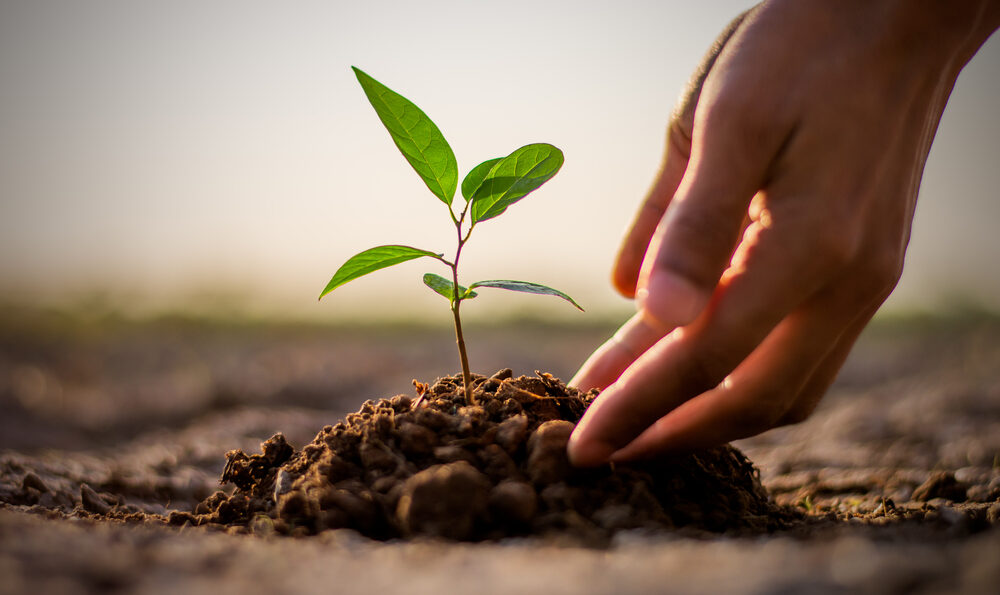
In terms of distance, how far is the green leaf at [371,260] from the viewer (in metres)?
1.42

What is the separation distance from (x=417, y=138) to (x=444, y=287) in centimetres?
37

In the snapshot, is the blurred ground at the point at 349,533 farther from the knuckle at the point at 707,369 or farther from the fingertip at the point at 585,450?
the knuckle at the point at 707,369

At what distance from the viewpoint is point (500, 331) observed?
11422 millimetres

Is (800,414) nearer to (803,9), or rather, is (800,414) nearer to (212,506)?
(803,9)

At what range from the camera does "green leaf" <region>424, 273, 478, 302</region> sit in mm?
1498

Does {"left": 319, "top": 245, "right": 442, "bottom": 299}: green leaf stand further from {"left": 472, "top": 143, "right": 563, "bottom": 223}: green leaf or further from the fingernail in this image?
the fingernail

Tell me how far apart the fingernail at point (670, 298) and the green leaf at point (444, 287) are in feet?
1.50

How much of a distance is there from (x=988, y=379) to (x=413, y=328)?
8.64 metres

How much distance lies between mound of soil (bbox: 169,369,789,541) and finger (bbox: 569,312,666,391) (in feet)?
1.09

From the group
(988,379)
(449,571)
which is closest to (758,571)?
(449,571)

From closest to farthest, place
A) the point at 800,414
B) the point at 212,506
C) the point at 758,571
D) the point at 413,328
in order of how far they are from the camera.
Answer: the point at 758,571 < the point at 212,506 < the point at 800,414 < the point at 413,328

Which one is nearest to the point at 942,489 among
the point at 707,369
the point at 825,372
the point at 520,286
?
the point at 825,372

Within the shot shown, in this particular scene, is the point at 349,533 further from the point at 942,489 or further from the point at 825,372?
the point at 942,489

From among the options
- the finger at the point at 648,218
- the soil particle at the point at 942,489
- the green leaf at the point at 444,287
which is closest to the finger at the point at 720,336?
the green leaf at the point at 444,287
